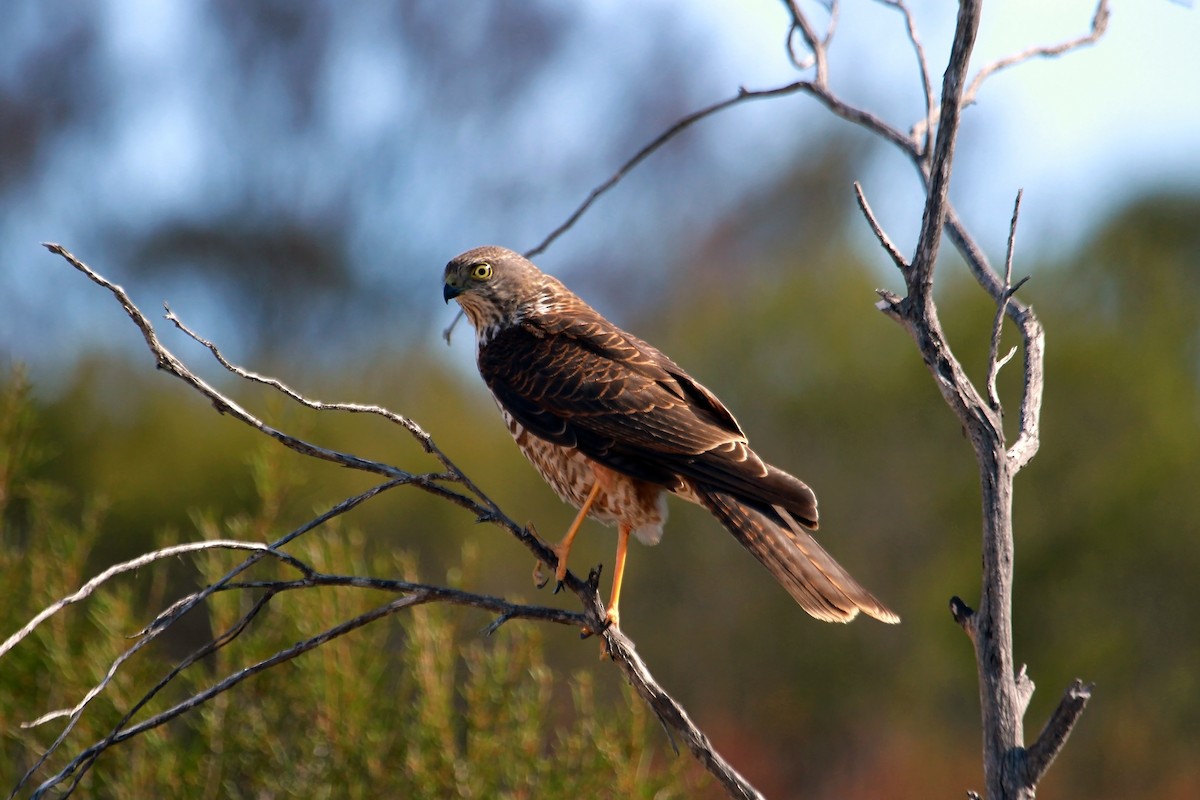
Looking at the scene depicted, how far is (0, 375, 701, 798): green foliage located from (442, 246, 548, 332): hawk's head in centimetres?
86

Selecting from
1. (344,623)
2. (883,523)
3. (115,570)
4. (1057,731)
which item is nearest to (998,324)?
(1057,731)

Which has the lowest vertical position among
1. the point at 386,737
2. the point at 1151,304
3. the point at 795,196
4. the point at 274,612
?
the point at 386,737

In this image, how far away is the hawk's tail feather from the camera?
10.1 feet

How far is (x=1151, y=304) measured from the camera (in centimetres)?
1537

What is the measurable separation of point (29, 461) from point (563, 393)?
7.97ft

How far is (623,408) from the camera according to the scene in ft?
12.0

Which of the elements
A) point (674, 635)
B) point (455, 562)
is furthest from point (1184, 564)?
point (455, 562)

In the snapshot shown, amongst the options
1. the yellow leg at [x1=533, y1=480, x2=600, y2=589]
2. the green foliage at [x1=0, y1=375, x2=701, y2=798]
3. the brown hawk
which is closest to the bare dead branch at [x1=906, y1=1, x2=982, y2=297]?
the brown hawk

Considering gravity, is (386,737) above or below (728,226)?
below

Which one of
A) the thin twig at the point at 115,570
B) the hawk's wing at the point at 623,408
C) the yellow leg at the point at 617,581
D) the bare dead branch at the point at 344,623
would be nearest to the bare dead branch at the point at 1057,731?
the bare dead branch at the point at 344,623

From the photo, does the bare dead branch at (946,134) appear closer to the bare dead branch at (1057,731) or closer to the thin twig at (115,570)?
the bare dead branch at (1057,731)

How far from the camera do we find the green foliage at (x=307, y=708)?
436 cm

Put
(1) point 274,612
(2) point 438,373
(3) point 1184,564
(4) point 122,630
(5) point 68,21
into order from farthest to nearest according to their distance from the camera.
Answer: (5) point 68,21 → (2) point 438,373 → (3) point 1184,564 → (1) point 274,612 → (4) point 122,630

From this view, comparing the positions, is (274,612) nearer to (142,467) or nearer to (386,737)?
(386,737)
